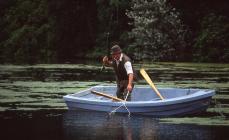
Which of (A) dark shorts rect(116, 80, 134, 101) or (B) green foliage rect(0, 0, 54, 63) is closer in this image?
(A) dark shorts rect(116, 80, 134, 101)

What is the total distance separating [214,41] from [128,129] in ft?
112

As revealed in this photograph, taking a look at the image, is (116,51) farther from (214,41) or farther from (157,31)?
(214,41)

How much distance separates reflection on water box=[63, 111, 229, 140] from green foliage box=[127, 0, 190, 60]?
31.3 m

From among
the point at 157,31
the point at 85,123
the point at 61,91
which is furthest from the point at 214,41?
the point at 85,123

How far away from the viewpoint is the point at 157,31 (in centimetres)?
4738

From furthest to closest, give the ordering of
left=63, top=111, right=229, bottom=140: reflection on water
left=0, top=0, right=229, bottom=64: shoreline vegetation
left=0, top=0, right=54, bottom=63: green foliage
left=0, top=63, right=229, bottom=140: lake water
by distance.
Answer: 1. left=0, top=0, right=54, bottom=63: green foliage
2. left=0, top=0, right=229, bottom=64: shoreline vegetation
3. left=0, top=63, right=229, bottom=140: lake water
4. left=63, top=111, right=229, bottom=140: reflection on water

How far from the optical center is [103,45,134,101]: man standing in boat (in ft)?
53.9

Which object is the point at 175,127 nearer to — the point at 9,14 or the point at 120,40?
the point at 120,40

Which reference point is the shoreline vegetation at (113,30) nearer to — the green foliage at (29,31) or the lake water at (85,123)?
the green foliage at (29,31)

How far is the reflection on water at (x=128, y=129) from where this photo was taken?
41.8 feet

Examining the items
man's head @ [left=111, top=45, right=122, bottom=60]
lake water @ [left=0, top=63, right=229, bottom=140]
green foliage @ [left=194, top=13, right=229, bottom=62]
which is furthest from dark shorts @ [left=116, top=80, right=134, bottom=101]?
green foliage @ [left=194, top=13, right=229, bottom=62]

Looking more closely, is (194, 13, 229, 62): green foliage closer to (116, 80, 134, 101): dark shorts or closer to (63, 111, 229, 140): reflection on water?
(116, 80, 134, 101): dark shorts

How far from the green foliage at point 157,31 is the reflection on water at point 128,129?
31.3 meters

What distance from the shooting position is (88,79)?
1107 inches
